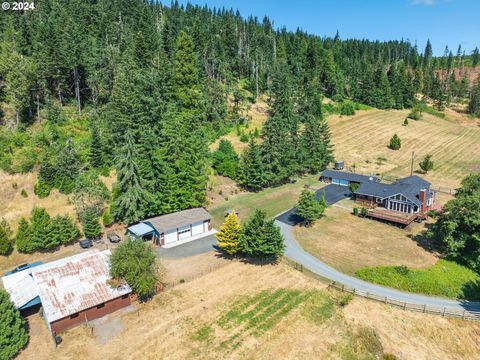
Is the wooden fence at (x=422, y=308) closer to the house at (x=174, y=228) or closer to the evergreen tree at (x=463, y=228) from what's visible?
the evergreen tree at (x=463, y=228)

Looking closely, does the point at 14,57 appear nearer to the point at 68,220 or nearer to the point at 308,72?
the point at 68,220

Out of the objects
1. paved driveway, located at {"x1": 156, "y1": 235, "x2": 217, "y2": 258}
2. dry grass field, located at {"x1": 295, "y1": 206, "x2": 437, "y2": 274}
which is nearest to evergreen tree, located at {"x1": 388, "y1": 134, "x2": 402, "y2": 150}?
dry grass field, located at {"x1": 295, "y1": 206, "x2": 437, "y2": 274}

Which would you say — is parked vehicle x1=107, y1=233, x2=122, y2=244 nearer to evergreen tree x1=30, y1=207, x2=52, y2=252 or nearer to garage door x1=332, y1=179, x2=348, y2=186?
evergreen tree x1=30, y1=207, x2=52, y2=252

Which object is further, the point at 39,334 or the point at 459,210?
the point at 459,210

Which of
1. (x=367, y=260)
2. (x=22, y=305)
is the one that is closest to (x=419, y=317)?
(x=367, y=260)

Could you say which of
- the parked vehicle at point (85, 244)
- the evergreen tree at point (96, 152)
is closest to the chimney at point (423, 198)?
the parked vehicle at point (85, 244)

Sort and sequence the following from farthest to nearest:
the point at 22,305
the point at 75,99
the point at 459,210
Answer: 1. the point at 75,99
2. the point at 459,210
3. the point at 22,305

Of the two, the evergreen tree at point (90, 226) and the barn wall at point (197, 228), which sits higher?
the evergreen tree at point (90, 226)
